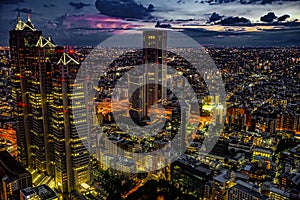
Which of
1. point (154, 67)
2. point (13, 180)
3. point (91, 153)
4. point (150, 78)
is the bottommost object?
point (13, 180)

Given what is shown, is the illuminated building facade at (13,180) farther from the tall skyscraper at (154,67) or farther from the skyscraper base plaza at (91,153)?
the tall skyscraper at (154,67)

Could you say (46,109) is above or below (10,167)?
above

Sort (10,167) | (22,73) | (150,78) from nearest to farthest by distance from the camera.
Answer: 1. (10,167)
2. (22,73)
3. (150,78)

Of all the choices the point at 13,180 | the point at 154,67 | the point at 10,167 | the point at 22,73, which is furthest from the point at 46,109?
the point at 154,67

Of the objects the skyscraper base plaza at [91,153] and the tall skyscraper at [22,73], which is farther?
the tall skyscraper at [22,73]

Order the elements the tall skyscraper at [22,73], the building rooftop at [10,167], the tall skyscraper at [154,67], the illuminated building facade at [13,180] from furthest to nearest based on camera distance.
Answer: the tall skyscraper at [154,67] → the tall skyscraper at [22,73] → the building rooftop at [10,167] → the illuminated building facade at [13,180]

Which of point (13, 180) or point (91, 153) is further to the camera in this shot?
point (91, 153)

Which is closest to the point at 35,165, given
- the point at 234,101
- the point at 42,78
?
the point at 42,78

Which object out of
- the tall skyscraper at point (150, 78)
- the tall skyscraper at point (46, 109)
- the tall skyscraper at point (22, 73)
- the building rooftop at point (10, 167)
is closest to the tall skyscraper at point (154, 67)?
the tall skyscraper at point (150, 78)

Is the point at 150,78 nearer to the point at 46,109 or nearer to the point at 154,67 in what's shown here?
the point at 154,67
